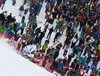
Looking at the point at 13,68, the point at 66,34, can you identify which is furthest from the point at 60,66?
the point at 13,68

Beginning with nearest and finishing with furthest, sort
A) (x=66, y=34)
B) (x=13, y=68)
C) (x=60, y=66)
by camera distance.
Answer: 1. (x=13, y=68)
2. (x=60, y=66)
3. (x=66, y=34)

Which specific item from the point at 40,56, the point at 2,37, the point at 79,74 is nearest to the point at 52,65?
the point at 40,56

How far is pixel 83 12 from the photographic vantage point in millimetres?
18297

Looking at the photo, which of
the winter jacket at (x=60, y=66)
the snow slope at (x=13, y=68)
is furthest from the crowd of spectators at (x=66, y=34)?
the snow slope at (x=13, y=68)

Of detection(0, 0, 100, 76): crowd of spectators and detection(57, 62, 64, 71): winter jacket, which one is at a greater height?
detection(0, 0, 100, 76): crowd of spectators

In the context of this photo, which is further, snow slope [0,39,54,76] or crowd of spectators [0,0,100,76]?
crowd of spectators [0,0,100,76]

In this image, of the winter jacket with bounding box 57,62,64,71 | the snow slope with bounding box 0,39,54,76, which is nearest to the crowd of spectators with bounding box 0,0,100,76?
the winter jacket with bounding box 57,62,64,71

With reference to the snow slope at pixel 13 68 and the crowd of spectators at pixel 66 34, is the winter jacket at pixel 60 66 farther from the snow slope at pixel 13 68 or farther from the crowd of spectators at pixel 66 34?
the snow slope at pixel 13 68

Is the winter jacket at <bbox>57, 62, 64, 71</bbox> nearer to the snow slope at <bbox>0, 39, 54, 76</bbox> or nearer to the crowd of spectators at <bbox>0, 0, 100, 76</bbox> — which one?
the crowd of spectators at <bbox>0, 0, 100, 76</bbox>

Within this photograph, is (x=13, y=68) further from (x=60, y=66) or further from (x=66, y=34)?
(x=66, y=34)

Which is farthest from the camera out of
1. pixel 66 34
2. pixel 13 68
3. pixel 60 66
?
pixel 66 34

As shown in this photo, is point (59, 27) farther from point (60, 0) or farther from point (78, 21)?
point (60, 0)

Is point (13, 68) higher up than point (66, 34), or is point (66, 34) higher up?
point (66, 34)

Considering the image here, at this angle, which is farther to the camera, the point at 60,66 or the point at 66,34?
the point at 66,34
